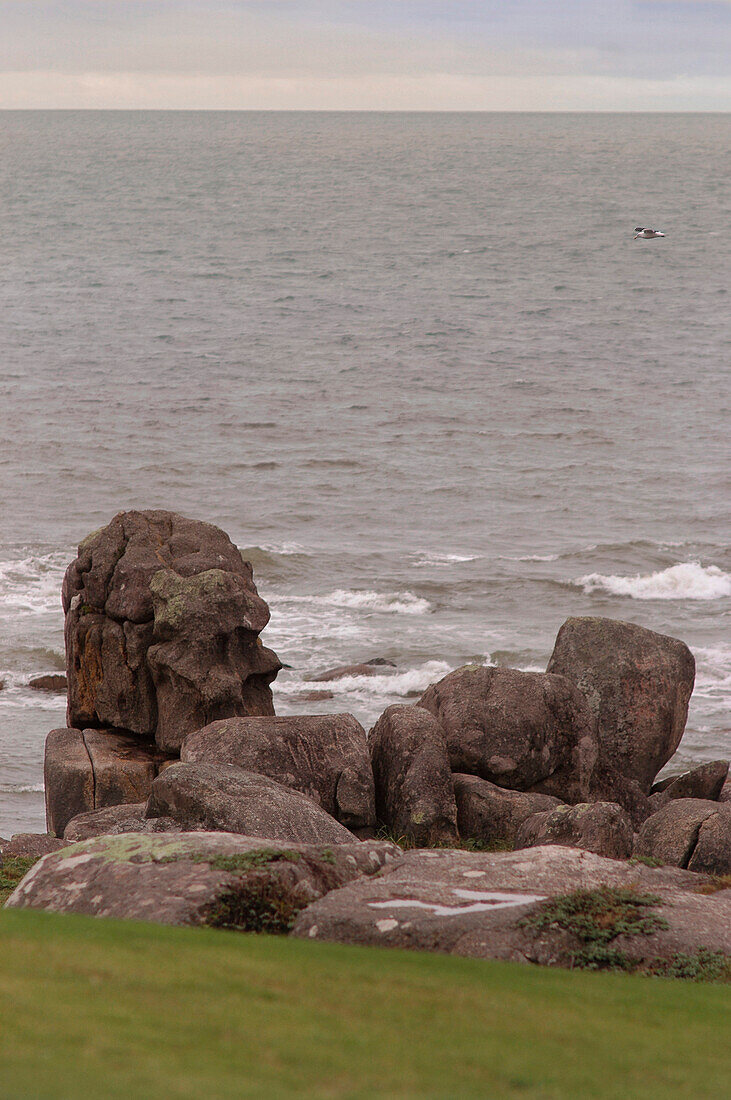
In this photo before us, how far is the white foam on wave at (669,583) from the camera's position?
164 feet

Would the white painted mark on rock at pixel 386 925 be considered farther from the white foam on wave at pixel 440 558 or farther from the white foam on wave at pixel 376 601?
the white foam on wave at pixel 440 558

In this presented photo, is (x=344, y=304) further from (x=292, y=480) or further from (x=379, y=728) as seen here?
(x=379, y=728)

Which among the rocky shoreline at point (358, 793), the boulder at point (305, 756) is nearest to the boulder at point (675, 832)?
the rocky shoreline at point (358, 793)

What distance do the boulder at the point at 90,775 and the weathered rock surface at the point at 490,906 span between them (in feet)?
33.2

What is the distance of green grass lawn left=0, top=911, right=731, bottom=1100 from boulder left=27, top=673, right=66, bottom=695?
1075 inches

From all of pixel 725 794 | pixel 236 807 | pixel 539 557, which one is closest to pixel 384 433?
pixel 539 557

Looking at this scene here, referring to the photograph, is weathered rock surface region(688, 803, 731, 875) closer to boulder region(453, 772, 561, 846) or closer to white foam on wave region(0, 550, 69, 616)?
boulder region(453, 772, 561, 846)

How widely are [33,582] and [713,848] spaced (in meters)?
36.7

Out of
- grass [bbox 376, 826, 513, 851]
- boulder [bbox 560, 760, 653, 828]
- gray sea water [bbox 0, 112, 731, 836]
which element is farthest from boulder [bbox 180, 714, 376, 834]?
gray sea water [bbox 0, 112, 731, 836]

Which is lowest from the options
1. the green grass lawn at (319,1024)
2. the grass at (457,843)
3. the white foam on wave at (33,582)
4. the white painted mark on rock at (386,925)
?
the white foam on wave at (33,582)

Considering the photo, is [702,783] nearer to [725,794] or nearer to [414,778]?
[725,794]

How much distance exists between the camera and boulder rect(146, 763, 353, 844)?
16984mm

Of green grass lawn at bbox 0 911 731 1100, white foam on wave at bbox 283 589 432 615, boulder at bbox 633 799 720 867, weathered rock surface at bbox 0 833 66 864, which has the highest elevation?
green grass lawn at bbox 0 911 731 1100

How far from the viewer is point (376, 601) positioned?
4825cm
